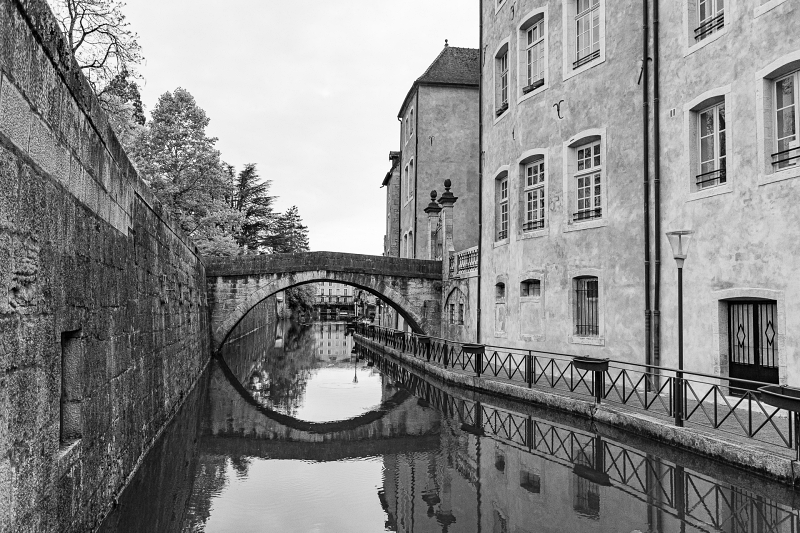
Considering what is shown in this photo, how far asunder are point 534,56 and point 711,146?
6.44 m

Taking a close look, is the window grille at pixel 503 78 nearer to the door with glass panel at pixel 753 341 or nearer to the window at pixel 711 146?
the window at pixel 711 146

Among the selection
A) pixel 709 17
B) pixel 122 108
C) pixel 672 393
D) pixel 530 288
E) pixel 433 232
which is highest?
pixel 122 108

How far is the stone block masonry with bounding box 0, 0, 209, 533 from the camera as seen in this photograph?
3406 mm

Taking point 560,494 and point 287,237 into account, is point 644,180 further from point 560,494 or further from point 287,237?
point 287,237

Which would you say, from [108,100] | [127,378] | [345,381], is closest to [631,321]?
Result: [345,381]

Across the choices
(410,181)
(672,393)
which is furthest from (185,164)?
(672,393)

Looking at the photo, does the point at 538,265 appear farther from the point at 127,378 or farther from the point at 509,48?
the point at 127,378

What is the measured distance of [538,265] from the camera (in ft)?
50.7

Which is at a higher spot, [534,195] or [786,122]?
[786,122]

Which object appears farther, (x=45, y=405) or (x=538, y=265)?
(x=538, y=265)

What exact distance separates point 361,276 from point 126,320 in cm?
1566

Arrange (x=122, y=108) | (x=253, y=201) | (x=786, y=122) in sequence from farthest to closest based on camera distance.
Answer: (x=253, y=201) → (x=122, y=108) → (x=786, y=122)

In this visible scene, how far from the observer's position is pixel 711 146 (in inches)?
446

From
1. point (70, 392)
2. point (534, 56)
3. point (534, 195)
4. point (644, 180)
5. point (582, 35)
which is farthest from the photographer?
point (534, 56)
